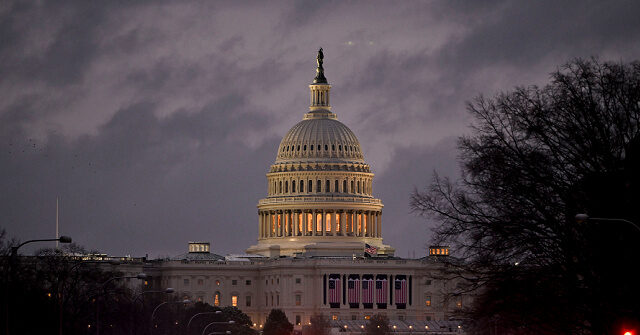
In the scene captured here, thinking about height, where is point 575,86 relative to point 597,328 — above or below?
above

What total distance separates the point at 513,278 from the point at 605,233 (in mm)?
4492

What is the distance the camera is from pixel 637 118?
6188 centimetres

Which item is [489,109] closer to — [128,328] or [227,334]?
[128,328]

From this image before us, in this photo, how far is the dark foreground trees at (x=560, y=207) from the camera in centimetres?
6053

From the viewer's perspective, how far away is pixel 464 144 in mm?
66438

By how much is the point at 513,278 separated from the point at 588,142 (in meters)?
5.60

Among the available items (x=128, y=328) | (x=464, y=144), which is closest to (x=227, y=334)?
(x=128, y=328)

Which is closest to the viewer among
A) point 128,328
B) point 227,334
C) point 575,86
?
point 575,86

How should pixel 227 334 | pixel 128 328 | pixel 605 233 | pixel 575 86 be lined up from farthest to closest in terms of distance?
pixel 227 334, pixel 128 328, pixel 575 86, pixel 605 233

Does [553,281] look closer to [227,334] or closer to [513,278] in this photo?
[513,278]

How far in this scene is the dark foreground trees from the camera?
60.5 metres

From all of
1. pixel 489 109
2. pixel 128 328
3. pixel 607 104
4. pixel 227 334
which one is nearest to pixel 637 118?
pixel 607 104

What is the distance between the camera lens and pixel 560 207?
62.8 metres

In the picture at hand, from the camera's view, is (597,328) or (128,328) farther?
(128,328)
